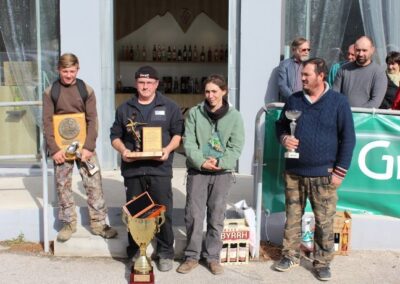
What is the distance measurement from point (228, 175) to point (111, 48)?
3.51 m

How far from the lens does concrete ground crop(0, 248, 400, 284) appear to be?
5195mm

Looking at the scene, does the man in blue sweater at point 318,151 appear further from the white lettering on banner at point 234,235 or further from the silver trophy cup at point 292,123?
the white lettering on banner at point 234,235

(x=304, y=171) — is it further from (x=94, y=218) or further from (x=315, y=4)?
(x=315, y=4)

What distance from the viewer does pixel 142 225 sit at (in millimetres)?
5023

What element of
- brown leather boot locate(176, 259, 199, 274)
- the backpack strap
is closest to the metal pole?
brown leather boot locate(176, 259, 199, 274)

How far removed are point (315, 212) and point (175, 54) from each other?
764cm

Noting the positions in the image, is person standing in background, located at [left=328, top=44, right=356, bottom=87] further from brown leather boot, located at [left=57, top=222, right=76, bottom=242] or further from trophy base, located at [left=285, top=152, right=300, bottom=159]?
brown leather boot, located at [left=57, top=222, right=76, bottom=242]

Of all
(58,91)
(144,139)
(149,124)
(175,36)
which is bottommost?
(144,139)

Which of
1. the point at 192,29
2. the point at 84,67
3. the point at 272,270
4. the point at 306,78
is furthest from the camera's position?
the point at 192,29

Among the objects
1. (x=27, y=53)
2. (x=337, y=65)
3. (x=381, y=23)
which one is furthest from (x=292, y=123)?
(x=27, y=53)

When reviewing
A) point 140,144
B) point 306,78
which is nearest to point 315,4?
point 306,78

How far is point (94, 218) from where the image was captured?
5738 mm

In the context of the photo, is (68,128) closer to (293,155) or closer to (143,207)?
(143,207)

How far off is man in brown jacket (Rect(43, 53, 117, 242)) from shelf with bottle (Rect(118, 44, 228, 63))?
267 inches
